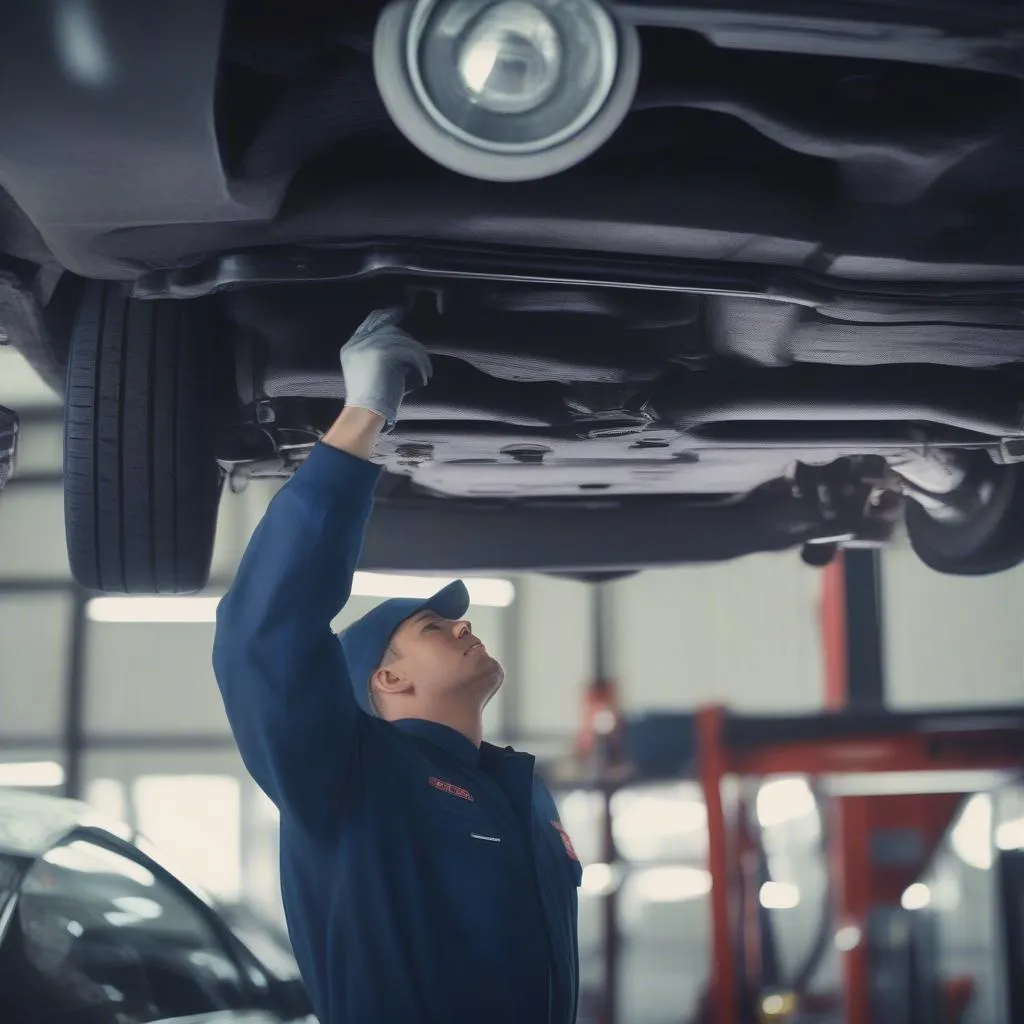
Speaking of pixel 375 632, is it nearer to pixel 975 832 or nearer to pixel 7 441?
pixel 7 441

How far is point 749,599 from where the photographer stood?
11.1m

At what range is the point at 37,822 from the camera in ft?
6.84

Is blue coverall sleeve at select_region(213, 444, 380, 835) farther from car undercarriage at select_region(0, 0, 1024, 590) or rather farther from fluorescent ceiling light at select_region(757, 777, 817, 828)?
fluorescent ceiling light at select_region(757, 777, 817, 828)

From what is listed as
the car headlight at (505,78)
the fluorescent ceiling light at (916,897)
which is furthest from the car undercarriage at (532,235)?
the fluorescent ceiling light at (916,897)

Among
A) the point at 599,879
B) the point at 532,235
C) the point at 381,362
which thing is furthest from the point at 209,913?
the point at 599,879

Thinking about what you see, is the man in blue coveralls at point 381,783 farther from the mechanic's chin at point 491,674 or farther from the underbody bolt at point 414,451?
the underbody bolt at point 414,451

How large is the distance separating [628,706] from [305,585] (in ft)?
30.8

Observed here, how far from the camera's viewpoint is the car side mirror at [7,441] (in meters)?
1.98

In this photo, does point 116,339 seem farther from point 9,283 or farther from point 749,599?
point 749,599

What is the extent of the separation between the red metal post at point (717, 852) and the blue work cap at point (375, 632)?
2.60 metres

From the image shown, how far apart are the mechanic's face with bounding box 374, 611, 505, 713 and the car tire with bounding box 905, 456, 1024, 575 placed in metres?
1.00

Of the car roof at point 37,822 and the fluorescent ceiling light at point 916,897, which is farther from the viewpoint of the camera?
the fluorescent ceiling light at point 916,897

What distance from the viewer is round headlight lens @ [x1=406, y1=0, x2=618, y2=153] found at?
1.23 metres

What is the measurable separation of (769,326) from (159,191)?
80cm
